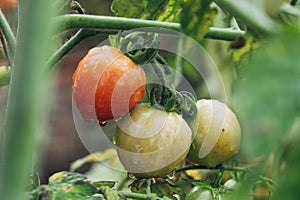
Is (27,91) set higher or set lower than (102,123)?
higher

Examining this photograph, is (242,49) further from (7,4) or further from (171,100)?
(7,4)

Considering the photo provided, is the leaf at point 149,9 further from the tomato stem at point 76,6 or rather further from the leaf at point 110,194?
the leaf at point 110,194

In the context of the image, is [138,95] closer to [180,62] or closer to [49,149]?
[180,62]

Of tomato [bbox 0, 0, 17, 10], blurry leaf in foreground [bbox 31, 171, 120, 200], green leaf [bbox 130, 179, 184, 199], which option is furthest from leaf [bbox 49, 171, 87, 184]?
tomato [bbox 0, 0, 17, 10]

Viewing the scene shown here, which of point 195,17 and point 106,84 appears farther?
point 106,84

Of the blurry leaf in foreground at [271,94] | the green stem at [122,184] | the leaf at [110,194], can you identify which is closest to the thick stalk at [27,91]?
the blurry leaf in foreground at [271,94]

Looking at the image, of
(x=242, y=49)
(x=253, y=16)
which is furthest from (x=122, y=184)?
(x=253, y=16)
